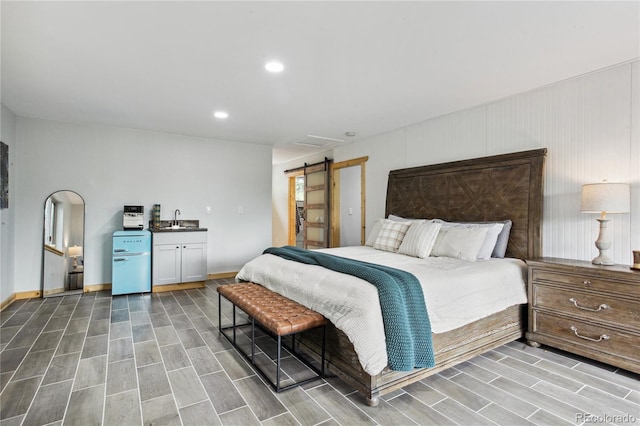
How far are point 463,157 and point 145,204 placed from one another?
4.61m

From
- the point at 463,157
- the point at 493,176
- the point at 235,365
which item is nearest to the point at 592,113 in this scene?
the point at 493,176

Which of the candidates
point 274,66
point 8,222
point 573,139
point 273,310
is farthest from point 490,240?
point 8,222

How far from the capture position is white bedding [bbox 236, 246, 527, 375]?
1.97m

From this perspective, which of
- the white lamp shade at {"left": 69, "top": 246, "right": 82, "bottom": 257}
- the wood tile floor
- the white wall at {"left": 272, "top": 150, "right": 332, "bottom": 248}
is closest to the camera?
the wood tile floor

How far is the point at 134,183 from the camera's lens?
4965 mm

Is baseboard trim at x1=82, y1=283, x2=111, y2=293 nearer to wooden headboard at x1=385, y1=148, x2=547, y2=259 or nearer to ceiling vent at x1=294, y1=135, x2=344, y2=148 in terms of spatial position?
ceiling vent at x1=294, y1=135, x2=344, y2=148

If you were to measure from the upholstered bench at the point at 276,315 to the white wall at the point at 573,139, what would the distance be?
8.31 ft

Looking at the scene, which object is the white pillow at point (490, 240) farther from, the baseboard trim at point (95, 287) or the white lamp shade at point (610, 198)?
the baseboard trim at point (95, 287)

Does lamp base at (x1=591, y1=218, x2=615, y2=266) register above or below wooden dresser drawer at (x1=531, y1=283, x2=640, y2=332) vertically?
above

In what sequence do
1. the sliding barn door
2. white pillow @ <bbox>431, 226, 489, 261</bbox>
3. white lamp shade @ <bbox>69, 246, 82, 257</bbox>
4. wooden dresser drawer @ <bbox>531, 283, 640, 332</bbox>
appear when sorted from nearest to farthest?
wooden dresser drawer @ <bbox>531, 283, 640, 332</bbox> → white pillow @ <bbox>431, 226, 489, 261</bbox> → white lamp shade @ <bbox>69, 246, 82, 257</bbox> → the sliding barn door

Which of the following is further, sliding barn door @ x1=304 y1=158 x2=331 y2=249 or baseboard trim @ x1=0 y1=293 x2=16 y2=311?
sliding barn door @ x1=304 y1=158 x2=331 y2=249

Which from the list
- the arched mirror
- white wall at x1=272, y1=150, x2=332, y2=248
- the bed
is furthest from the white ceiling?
white wall at x1=272, y1=150, x2=332, y2=248

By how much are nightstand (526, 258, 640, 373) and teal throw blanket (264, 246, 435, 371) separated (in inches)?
53.8

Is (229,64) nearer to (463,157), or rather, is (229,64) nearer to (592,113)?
(463,157)
